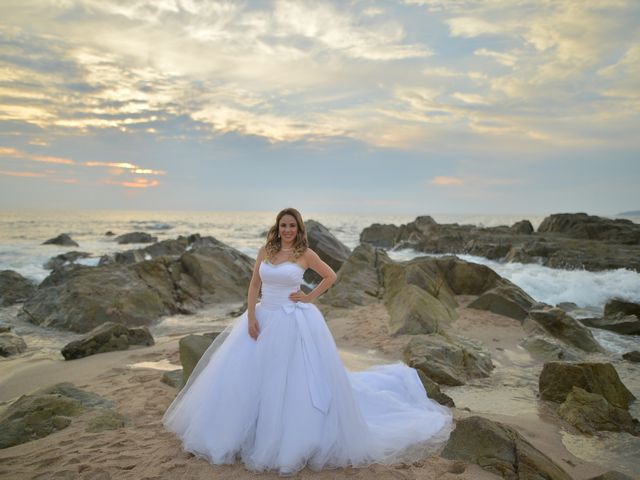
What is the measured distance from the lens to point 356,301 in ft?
44.6

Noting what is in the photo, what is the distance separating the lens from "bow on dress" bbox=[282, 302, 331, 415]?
14.0ft

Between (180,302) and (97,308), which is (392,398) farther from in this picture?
(180,302)

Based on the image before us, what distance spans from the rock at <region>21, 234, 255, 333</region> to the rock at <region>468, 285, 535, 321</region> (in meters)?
8.10

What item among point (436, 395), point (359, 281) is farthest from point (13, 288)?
point (436, 395)

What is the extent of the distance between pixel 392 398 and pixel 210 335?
3120mm

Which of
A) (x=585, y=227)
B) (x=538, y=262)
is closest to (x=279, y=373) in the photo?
(x=538, y=262)

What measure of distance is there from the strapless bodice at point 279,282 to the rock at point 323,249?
1381cm

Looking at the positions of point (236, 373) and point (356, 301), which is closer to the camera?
point (236, 373)

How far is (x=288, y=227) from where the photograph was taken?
4.86 meters

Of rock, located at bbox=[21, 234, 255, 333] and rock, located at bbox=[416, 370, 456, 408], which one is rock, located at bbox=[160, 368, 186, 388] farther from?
rock, located at bbox=[21, 234, 255, 333]

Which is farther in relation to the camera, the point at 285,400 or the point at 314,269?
the point at 314,269

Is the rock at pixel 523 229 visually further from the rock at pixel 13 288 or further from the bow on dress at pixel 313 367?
the bow on dress at pixel 313 367

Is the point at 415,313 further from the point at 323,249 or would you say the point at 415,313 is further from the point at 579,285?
the point at 579,285

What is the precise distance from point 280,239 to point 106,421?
2.91 meters
